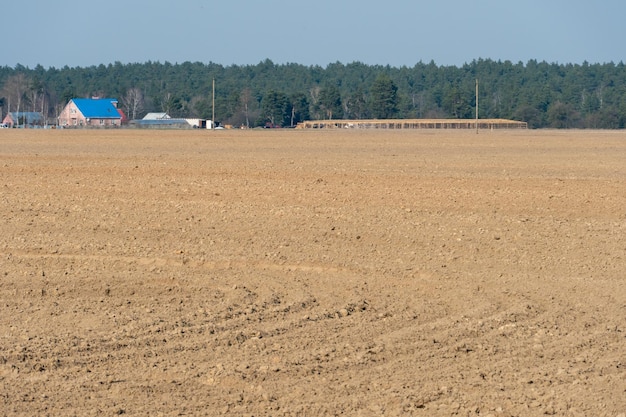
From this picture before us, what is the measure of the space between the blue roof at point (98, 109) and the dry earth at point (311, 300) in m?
113

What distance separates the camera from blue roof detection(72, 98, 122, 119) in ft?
431

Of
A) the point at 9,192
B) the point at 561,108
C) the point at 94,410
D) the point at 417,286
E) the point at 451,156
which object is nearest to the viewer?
the point at 94,410

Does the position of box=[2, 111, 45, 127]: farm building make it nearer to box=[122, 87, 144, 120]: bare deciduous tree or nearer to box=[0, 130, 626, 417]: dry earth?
box=[122, 87, 144, 120]: bare deciduous tree

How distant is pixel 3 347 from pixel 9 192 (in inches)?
459

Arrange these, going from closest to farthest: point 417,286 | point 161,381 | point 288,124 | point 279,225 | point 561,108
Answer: point 161,381 → point 417,286 → point 279,225 → point 561,108 → point 288,124

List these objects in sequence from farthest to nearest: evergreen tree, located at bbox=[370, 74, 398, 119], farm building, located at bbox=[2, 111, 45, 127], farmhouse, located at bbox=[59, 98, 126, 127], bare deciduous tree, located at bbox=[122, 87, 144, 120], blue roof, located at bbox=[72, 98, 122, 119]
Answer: bare deciduous tree, located at bbox=[122, 87, 144, 120] → evergreen tree, located at bbox=[370, 74, 398, 119] → farm building, located at bbox=[2, 111, 45, 127] → blue roof, located at bbox=[72, 98, 122, 119] → farmhouse, located at bbox=[59, 98, 126, 127]

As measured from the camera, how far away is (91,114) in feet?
432

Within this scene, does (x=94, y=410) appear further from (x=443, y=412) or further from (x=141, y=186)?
(x=141, y=186)

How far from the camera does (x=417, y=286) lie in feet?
36.3

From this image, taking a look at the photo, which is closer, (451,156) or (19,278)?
(19,278)

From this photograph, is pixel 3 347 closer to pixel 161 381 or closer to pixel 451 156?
pixel 161 381

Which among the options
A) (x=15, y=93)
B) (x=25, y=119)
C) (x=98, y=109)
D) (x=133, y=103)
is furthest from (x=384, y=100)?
(x=15, y=93)

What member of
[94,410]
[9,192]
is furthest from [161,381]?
[9,192]

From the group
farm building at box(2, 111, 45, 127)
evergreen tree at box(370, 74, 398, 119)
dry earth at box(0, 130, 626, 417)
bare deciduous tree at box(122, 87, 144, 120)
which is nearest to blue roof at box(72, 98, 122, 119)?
farm building at box(2, 111, 45, 127)
